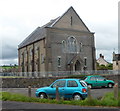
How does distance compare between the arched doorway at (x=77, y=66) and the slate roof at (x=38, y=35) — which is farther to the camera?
the slate roof at (x=38, y=35)

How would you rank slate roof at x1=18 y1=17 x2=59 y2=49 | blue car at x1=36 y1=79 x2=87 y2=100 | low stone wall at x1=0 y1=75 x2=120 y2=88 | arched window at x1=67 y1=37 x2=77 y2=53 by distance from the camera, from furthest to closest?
slate roof at x1=18 y1=17 x2=59 y2=49, arched window at x1=67 y1=37 x2=77 y2=53, low stone wall at x1=0 y1=75 x2=120 y2=88, blue car at x1=36 y1=79 x2=87 y2=100

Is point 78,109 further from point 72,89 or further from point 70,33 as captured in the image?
point 70,33

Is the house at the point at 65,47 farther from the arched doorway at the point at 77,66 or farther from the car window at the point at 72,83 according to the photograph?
the car window at the point at 72,83

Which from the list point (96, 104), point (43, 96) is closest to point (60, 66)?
point (43, 96)

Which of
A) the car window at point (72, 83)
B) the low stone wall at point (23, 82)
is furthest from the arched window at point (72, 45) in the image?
the car window at point (72, 83)

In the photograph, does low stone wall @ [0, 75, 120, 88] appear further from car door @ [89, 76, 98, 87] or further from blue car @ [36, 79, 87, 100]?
blue car @ [36, 79, 87, 100]

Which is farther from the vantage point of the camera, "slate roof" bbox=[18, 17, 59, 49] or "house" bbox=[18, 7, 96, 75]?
"slate roof" bbox=[18, 17, 59, 49]

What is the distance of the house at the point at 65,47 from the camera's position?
42.8 m

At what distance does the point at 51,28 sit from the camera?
141 ft

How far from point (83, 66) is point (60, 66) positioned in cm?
573

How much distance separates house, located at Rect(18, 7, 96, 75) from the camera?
42812 millimetres

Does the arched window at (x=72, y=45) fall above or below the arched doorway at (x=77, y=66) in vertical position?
above

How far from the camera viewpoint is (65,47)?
149ft

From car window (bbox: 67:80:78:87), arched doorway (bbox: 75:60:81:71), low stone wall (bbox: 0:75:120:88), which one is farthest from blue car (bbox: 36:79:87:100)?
arched doorway (bbox: 75:60:81:71)
